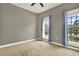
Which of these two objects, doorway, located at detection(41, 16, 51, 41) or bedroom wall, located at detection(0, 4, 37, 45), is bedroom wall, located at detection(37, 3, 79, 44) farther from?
bedroom wall, located at detection(0, 4, 37, 45)

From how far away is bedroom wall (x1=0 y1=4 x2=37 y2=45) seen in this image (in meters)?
Answer: 3.17

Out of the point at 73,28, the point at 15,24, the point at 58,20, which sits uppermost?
the point at 58,20

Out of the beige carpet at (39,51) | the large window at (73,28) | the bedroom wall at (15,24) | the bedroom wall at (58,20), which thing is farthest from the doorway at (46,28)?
the large window at (73,28)

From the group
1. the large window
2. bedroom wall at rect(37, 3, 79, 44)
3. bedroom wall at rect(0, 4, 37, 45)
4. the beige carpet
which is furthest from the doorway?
the large window

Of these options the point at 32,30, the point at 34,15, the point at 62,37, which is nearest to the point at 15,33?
the point at 32,30

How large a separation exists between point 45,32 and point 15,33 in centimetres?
141

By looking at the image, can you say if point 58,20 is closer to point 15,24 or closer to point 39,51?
point 39,51

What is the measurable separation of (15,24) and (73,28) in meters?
2.47

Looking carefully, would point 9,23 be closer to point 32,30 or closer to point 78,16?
point 32,30

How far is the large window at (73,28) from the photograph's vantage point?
99.9 inches

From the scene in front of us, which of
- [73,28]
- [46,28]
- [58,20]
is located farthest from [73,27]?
[46,28]

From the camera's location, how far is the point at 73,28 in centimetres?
267

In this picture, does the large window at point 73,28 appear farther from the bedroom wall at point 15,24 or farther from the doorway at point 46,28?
the bedroom wall at point 15,24

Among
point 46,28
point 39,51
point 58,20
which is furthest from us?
point 46,28
